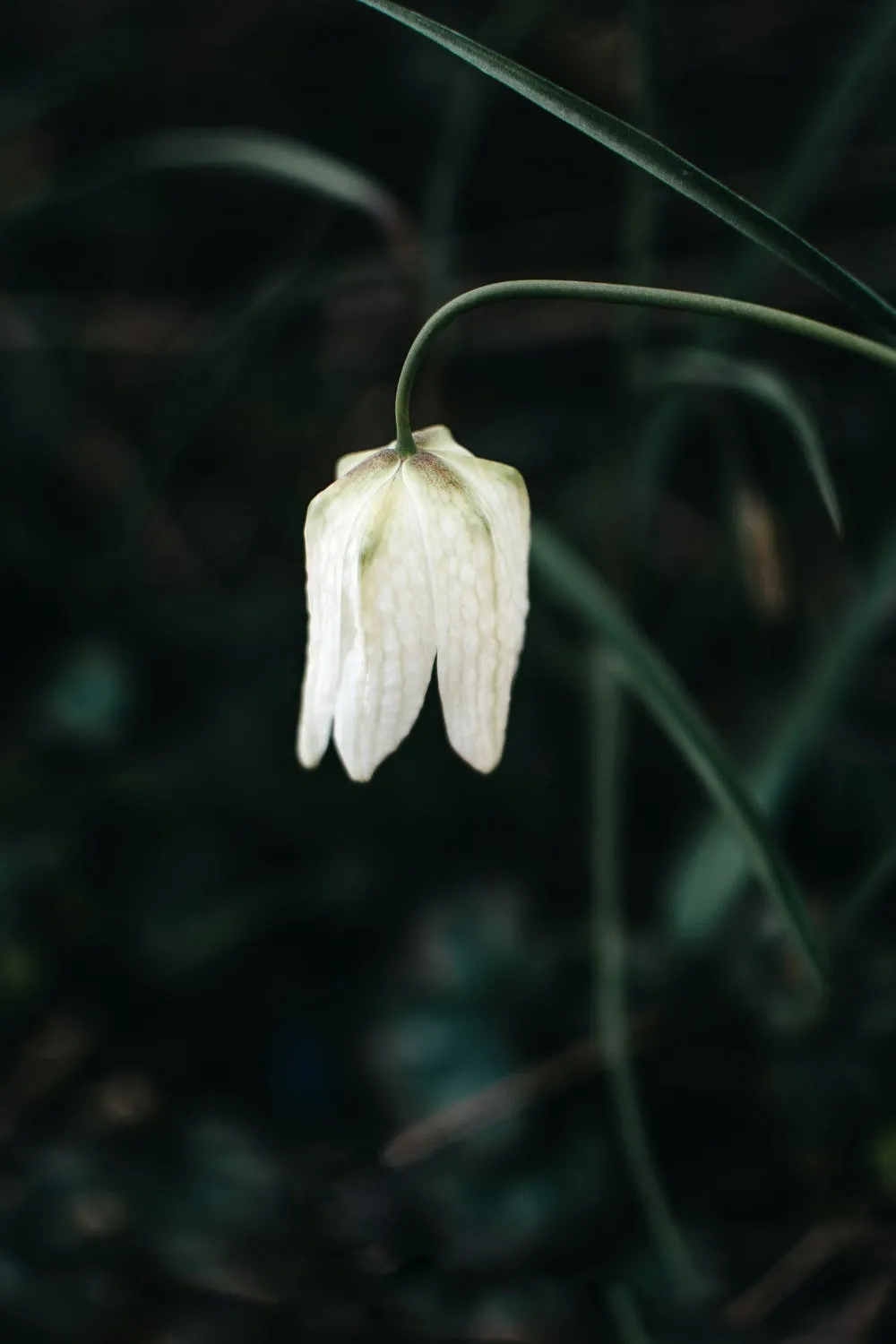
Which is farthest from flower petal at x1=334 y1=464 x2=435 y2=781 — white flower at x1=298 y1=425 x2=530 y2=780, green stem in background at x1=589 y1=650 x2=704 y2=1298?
green stem in background at x1=589 y1=650 x2=704 y2=1298

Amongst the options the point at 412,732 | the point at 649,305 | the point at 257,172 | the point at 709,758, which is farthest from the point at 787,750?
the point at 257,172

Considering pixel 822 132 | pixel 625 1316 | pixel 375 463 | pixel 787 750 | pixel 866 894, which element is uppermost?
pixel 822 132

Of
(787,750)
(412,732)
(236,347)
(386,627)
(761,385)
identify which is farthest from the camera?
(412,732)

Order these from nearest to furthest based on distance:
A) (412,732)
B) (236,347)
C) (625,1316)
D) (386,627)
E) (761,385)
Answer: (386,627) → (761,385) → (625,1316) → (236,347) → (412,732)

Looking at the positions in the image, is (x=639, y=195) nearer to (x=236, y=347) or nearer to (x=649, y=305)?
(x=236, y=347)

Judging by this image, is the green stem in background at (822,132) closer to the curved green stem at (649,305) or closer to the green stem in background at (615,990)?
the green stem in background at (615,990)

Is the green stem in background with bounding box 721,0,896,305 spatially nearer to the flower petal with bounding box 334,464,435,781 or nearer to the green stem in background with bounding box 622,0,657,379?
the green stem in background with bounding box 622,0,657,379

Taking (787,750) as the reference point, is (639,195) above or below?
above
